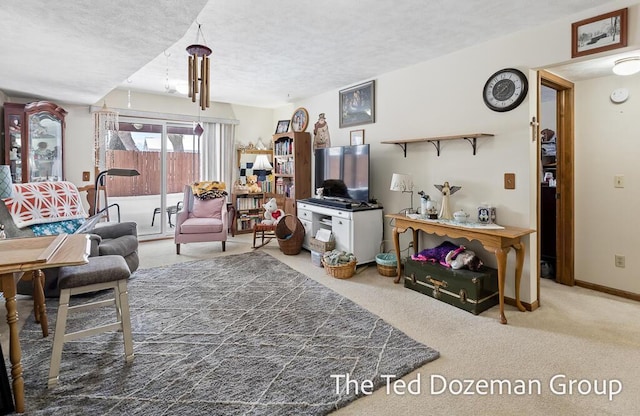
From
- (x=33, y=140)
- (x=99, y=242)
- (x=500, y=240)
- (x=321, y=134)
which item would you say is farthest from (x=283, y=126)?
(x=500, y=240)

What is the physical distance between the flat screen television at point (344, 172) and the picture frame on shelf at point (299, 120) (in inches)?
31.4

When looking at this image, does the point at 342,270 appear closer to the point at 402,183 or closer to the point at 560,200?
the point at 402,183

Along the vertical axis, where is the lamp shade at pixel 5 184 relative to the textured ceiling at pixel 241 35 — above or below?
below

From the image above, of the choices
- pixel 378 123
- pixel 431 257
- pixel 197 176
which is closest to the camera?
pixel 431 257

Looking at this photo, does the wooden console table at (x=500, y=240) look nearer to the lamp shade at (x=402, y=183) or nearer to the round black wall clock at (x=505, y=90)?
the lamp shade at (x=402, y=183)

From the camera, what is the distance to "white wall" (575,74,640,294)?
3.09 m

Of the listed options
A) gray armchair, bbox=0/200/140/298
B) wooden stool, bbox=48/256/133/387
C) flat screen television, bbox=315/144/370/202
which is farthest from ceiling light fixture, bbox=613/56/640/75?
gray armchair, bbox=0/200/140/298

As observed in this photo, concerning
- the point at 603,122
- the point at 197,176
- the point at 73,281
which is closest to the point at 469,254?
the point at 603,122

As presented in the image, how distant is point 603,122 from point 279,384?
12.1ft

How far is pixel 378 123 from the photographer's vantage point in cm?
422

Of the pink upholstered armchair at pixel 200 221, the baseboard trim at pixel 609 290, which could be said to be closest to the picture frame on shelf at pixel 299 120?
the pink upholstered armchair at pixel 200 221

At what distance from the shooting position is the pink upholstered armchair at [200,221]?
4.66 metres

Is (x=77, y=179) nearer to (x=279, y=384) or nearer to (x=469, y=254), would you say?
(x=279, y=384)

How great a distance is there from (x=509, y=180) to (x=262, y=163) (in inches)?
170
